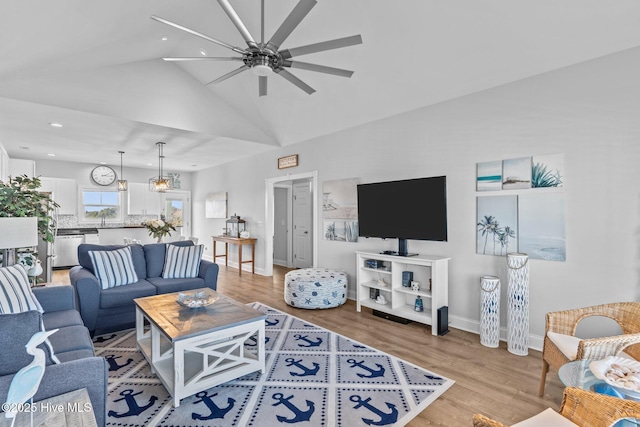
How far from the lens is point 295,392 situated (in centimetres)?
236

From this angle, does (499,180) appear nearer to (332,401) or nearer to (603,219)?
(603,219)

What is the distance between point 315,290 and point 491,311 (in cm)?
216

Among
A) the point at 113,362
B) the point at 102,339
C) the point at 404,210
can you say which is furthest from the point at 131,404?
the point at 404,210

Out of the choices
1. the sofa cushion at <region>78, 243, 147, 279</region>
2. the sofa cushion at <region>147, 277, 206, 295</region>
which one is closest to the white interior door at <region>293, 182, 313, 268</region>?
the sofa cushion at <region>147, 277, 206, 295</region>

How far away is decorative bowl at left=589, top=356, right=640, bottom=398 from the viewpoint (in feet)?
4.52

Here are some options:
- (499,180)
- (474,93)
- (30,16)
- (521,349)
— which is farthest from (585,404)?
(30,16)

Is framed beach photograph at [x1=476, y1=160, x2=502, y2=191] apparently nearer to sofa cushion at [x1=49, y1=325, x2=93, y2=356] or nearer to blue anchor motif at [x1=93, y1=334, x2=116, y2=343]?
sofa cushion at [x1=49, y1=325, x2=93, y2=356]

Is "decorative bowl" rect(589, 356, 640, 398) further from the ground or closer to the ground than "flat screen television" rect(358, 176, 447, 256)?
closer to the ground

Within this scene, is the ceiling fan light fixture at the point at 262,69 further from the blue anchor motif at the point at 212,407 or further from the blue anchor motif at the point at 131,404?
the blue anchor motif at the point at 131,404

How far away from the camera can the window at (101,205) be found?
314 inches

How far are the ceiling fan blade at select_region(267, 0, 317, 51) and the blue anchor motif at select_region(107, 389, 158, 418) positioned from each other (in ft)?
8.80

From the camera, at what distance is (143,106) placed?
4434mm

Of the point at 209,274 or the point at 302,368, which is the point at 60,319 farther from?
the point at 302,368

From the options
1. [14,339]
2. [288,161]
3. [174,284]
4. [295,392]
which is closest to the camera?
[14,339]
